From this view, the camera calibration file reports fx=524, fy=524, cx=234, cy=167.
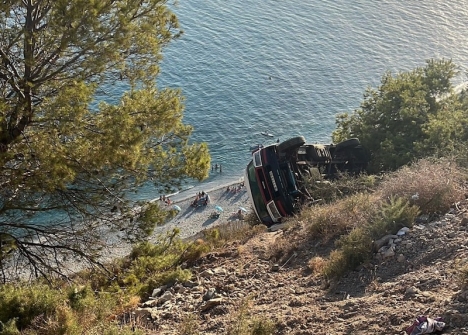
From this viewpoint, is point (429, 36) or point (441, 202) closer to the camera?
point (441, 202)

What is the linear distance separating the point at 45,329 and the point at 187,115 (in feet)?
124

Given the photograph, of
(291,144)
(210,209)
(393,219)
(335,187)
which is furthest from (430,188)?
(210,209)

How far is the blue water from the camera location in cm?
4725

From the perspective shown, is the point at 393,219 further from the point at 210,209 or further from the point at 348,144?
the point at 210,209

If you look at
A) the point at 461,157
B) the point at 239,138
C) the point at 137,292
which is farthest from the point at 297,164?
the point at 239,138

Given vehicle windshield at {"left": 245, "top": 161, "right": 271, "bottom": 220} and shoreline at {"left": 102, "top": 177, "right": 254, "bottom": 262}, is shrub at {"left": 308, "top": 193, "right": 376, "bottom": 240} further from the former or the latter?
shoreline at {"left": 102, "top": 177, "right": 254, "bottom": 262}

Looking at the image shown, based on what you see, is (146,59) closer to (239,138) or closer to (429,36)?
(239,138)

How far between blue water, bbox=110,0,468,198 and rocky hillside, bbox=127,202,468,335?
1126 inches

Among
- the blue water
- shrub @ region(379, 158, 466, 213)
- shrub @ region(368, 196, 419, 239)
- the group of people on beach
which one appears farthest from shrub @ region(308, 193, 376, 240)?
the blue water

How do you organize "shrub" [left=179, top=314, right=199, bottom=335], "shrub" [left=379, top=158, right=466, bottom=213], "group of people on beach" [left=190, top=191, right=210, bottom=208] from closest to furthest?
1. "shrub" [left=179, top=314, right=199, bottom=335]
2. "shrub" [left=379, top=158, right=466, bottom=213]
3. "group of people on beach" [left=190, top=191, right=210, bottom=208]

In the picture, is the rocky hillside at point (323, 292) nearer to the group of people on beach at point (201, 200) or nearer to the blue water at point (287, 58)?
the group of people on beach at point (201, 200)

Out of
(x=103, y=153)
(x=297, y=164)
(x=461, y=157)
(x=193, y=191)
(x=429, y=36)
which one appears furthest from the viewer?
(x=429, y=36)

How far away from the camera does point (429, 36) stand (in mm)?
68312

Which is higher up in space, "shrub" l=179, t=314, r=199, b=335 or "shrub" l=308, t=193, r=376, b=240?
"shrub" l=308, t=193, r=376, b=240
